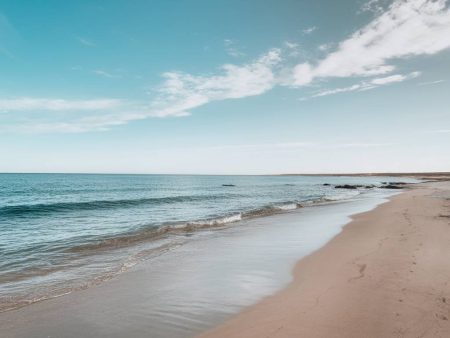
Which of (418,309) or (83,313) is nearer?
(418,309)

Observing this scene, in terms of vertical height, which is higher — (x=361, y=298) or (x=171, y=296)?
(x=361, y=298)

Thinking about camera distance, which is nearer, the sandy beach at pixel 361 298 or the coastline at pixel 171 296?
the sandy beach at pixel 361 298

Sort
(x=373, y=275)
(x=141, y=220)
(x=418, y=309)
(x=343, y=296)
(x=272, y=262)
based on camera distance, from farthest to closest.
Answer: (x=141, y=220), (x=272, y=262), (x=373, y=275), (x=343, y=296), (x=418, y=309)

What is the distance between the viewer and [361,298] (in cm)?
600

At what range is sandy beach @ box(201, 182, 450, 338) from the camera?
15.7 ft

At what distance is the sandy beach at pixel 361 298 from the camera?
15.7 ft

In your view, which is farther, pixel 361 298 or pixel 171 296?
pixel 171 296

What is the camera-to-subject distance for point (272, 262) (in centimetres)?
939

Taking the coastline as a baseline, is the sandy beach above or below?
above

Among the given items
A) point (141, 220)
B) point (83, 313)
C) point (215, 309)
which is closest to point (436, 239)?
point (215, 309)

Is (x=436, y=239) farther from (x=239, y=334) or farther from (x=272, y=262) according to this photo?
(x=239, y=334)

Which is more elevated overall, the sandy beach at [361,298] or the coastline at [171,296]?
the sandy beach at [361,298]

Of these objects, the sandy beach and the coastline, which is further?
the coastline

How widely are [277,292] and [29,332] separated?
454 centimetres
